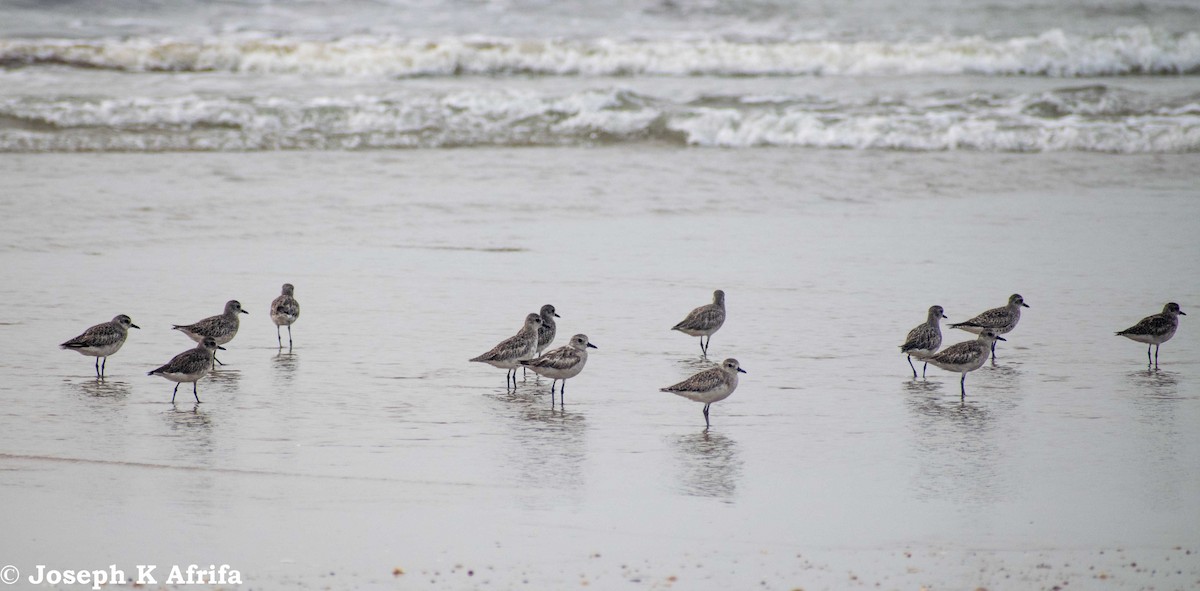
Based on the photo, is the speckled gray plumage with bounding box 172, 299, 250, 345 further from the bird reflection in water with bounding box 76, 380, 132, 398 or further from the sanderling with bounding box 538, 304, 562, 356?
the sanderling with bounding box 538, 304, 562, 356

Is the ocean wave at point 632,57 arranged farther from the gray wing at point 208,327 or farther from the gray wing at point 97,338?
the gray wing at point 97,338

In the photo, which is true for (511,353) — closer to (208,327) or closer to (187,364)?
(187,364)

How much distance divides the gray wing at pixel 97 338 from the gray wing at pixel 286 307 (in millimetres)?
1334

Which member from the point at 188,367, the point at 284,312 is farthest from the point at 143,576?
the point at 284,312

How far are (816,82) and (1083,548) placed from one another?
23.0 m

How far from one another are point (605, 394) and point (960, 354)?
2.48 metres

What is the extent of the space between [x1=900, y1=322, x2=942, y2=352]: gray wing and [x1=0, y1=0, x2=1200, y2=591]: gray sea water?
0.80ft

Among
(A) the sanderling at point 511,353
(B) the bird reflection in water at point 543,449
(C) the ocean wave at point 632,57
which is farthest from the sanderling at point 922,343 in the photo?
(C) the ocean wave at point 632,57

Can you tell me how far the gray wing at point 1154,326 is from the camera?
9562 millimetres

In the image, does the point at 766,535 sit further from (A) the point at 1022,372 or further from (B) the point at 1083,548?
(A) the point at 1022,372

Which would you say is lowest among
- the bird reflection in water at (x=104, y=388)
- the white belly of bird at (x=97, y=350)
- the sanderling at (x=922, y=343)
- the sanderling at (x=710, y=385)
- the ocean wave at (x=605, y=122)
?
the bird reflection in water at (x=104, y=388)

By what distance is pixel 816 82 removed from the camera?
92.3ft

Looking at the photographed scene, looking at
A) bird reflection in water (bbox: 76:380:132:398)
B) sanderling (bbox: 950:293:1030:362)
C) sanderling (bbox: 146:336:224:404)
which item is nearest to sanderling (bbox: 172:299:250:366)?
bird reflection in water (bbox: 76:380:132:398)

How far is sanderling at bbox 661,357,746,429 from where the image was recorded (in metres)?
8.15
